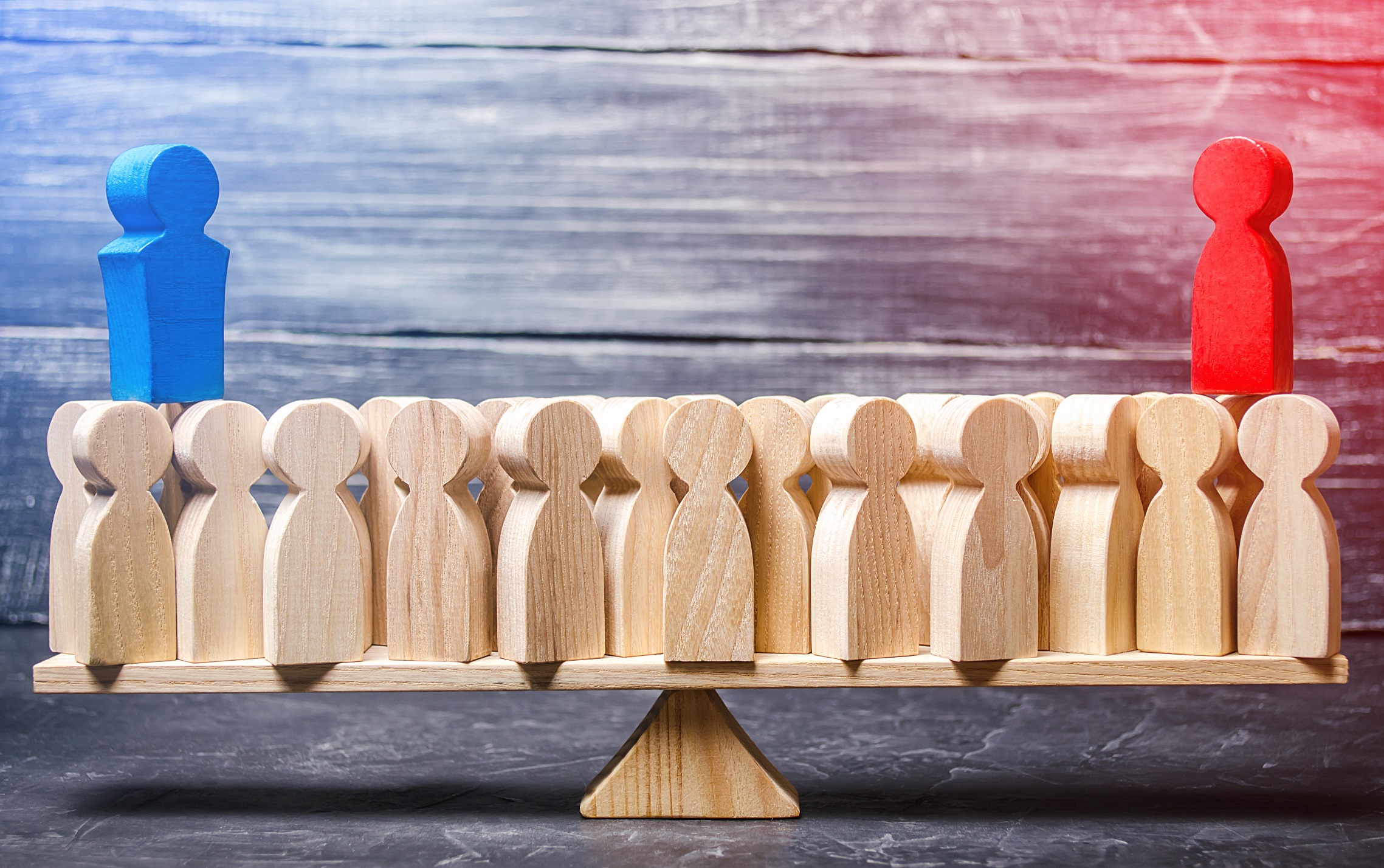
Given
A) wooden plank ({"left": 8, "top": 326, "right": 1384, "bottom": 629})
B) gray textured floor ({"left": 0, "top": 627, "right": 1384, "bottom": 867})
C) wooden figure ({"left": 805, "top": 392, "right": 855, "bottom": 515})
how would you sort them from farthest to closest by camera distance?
wooden plank ({"left": 8, "top": 326, "right": 1384, "bottom": 629}), wooden figure ({"left": 805, "top": 392, "right": 855, "bottom": 515}), gray textured floor ({"left": 0, "top": 627, "right": 1384, "bottom": 867})

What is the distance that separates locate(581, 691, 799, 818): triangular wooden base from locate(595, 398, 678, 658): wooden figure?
2.6 inches

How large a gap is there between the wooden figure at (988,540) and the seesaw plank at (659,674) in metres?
0.02

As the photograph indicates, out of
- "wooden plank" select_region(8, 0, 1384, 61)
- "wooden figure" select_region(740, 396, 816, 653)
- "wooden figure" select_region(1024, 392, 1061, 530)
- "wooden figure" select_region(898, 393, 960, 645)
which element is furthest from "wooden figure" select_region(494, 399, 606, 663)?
"wooden plank" select_region(8, 0, 1384, 61)

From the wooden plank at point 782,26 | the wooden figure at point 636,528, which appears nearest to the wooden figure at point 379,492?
the wooden figure at point 636,528

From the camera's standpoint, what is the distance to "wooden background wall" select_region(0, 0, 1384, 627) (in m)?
1.31

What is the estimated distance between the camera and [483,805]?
80 cm

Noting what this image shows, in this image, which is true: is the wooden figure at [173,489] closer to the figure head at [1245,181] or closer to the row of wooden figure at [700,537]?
the row of wooden figure at [700,537]

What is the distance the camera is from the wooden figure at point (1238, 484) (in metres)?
0.77

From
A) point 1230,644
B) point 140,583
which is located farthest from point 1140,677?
point 140,583

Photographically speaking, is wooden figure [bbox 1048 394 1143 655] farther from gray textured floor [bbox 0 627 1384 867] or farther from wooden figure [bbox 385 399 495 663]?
wooden figure [bbox 385 399 495 663]

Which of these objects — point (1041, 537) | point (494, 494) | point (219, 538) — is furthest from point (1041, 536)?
point (219, 538)

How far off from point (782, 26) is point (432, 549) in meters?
0.86

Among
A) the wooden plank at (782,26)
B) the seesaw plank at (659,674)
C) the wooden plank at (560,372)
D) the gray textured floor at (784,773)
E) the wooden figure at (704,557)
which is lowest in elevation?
the gray textured floor at (784,773)

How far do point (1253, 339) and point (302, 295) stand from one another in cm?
98
